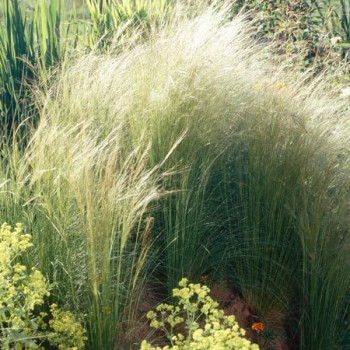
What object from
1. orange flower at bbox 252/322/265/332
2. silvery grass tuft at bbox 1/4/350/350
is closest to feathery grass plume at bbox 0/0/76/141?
silvery grass tuft at bbox 1/4/350/350

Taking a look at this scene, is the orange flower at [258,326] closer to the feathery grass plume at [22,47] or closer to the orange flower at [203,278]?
the orange flower at [203,278]

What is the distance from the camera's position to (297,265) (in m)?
3.74

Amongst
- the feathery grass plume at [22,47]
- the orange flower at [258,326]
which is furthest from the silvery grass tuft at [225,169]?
the feathery grass plume at [22,47]

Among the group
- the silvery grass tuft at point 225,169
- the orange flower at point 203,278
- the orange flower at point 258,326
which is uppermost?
the silvery grass tuft at point 225,169

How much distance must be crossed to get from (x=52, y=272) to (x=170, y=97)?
1020mm

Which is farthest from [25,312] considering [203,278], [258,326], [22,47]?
[22,47]

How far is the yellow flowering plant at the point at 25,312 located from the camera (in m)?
2.44

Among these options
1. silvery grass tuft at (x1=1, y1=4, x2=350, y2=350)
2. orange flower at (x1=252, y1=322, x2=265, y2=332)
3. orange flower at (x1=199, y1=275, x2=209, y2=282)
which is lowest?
orange flower at (x1=252, y1=322, x2=265, y2=332)

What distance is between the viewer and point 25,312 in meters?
2.67

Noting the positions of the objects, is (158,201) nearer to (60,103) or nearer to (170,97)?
(170,97)

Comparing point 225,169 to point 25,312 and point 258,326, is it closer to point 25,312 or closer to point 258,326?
point 258,326

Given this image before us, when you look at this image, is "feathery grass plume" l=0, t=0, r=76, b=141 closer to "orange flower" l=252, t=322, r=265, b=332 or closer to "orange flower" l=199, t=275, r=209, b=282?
"orange flower" l=199, t=275, r=209, b=282

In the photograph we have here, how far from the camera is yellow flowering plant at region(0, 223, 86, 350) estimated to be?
2.44 m

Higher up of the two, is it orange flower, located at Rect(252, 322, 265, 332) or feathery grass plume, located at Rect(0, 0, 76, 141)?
feathery grass plume, located at Rect(0, 0, 76, 141)
